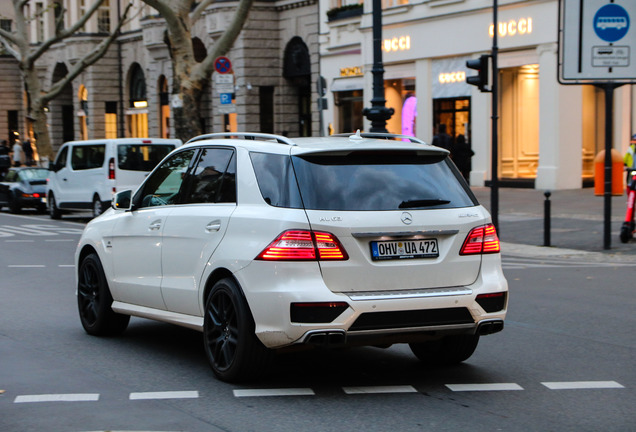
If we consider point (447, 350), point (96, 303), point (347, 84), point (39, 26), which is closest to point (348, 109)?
point (347, 84)

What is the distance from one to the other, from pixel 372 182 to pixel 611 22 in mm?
11324

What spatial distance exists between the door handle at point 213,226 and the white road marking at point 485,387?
1811 mm

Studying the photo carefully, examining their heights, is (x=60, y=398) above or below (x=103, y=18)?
below

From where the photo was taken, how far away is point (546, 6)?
27.9m

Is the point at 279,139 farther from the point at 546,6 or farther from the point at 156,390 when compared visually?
the point at 546,6

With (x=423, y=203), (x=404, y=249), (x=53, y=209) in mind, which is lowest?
(x=53, y=209)

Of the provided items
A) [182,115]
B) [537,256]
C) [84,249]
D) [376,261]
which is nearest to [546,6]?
[182,115]

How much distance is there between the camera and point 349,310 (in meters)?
6.41

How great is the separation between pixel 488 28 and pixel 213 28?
47.6 feet

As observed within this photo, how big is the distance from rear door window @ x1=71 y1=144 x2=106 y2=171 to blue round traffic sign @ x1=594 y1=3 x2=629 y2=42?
11369 millimetres

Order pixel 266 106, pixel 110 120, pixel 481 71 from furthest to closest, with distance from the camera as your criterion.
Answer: pixel 110 120 → pixel 266 106 → pixel 481 71

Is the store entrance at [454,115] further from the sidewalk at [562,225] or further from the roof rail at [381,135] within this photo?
the roof rail at [381,135]

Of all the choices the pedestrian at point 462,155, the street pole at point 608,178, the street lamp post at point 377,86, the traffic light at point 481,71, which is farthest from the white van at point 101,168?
the street pole at point 608,178

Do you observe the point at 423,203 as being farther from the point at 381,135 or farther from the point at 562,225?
the point at 562,225
